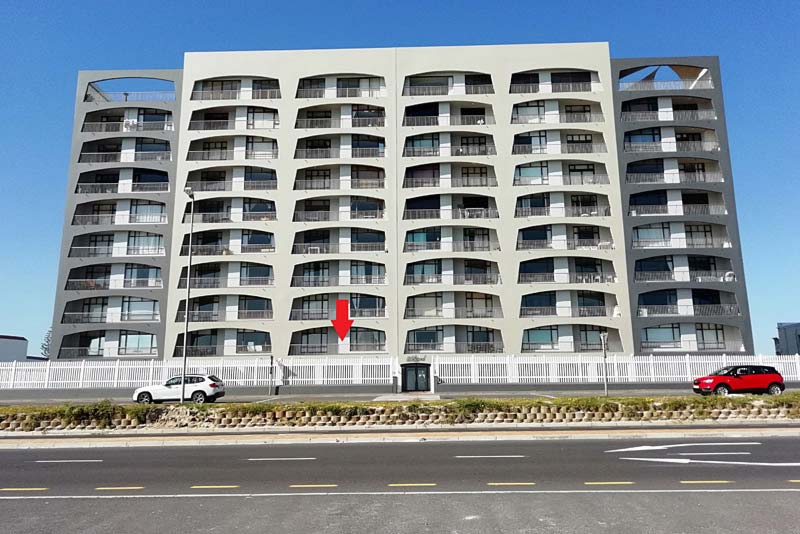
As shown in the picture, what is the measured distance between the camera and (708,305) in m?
41.2

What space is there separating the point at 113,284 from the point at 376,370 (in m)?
24.3

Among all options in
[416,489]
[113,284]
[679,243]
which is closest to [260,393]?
[113,284]

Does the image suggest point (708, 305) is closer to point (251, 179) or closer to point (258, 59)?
point (251, 179)

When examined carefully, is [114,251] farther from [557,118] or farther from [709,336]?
[709,336]

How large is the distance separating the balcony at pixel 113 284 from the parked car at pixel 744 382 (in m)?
40.1

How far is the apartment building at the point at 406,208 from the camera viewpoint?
41.1 metres

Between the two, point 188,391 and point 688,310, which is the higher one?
point 688,310

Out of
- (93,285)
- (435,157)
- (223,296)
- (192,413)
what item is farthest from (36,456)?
(435,157)

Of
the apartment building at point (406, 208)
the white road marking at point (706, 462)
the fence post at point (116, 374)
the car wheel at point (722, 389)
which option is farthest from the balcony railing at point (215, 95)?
the white road marking at point (706, 462)

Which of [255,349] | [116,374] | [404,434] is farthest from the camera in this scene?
[255,349]

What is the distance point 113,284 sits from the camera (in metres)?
42.5

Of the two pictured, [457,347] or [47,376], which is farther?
[457,347]

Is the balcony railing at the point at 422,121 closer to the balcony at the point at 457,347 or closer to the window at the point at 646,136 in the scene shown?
the window at the point at 646,136

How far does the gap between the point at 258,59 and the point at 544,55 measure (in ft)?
84.9
